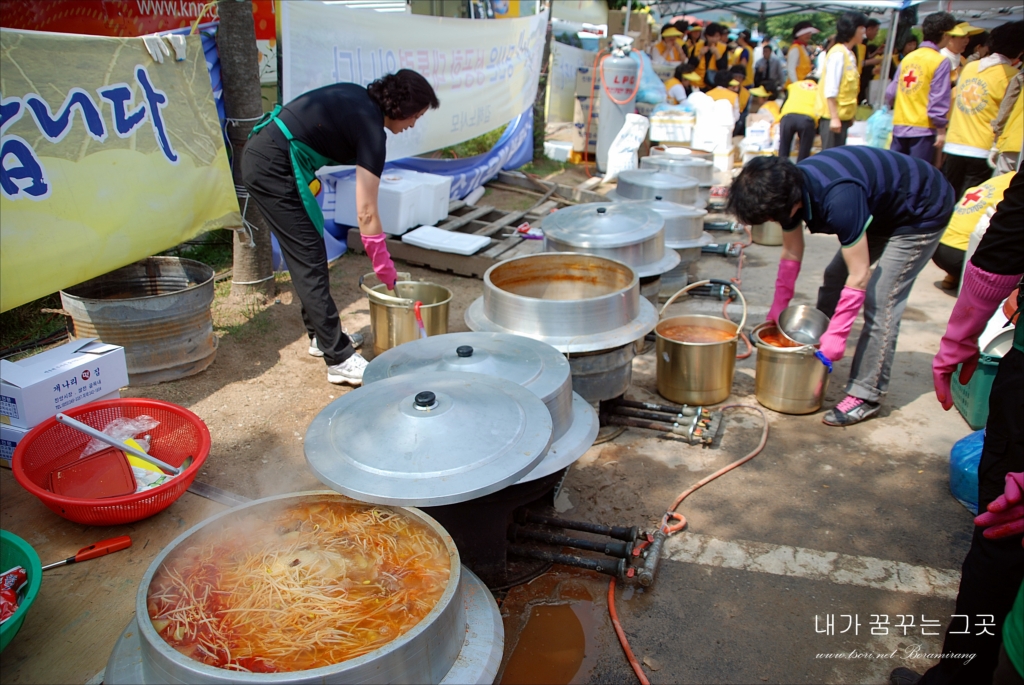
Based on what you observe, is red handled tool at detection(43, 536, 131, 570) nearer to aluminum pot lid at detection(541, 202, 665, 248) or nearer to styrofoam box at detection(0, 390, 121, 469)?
styrofoam box at detection(0, 390, 121, 469)

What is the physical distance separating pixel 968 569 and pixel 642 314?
2.18 meters

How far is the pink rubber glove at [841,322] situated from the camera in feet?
13.1

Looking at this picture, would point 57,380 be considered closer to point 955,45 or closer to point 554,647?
point 554,647

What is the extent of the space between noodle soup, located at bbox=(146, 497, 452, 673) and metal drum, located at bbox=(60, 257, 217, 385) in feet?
8.14

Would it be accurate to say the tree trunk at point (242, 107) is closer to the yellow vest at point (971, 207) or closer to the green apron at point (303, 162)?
the green apron at point (303, 162)

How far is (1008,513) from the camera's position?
77.6 inches

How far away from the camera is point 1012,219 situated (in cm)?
216

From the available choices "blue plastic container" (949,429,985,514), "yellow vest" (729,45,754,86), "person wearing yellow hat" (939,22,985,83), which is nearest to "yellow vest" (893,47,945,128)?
"person wearing yellow hat" (939,22,985,83)

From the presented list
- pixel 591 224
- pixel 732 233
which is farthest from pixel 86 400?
pixel 732 233

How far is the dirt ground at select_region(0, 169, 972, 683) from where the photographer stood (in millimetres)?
2822

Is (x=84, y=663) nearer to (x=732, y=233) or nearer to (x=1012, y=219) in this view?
(x=1012, y=219)

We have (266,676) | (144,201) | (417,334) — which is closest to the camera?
(266,676)

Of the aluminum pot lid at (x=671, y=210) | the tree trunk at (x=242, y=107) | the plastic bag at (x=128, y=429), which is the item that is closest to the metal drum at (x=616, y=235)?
the aluminum pot lid at (x=671, y=210)

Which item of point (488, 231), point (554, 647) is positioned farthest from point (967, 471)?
point (488, 231)
